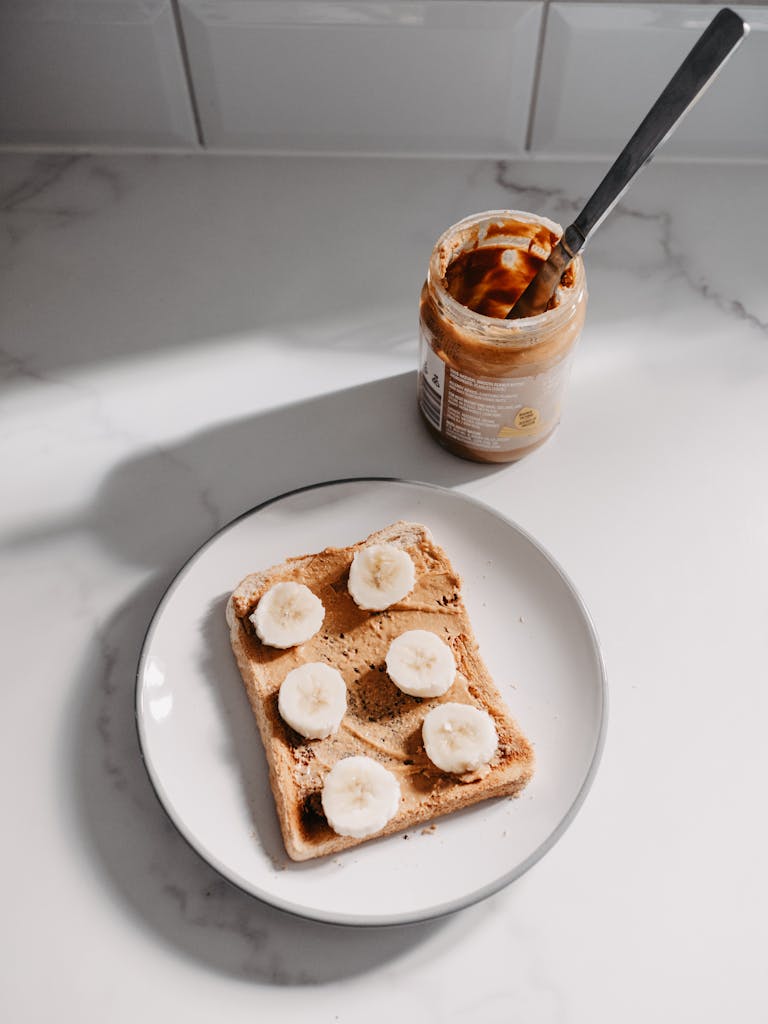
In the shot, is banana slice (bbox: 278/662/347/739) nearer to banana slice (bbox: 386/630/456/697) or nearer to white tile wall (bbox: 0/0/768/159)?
banana slice (bbox: 386/630/456/697)

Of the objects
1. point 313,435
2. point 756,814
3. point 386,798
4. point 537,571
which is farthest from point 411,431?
point 756,814

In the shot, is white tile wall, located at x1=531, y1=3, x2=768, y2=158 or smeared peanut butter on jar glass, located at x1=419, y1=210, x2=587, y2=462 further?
white tile wall, located at x1=531, y1=3, x2=768, y2=158

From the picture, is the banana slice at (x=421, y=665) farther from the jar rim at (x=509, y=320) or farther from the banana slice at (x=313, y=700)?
the jar rim at (x=509, y=320)

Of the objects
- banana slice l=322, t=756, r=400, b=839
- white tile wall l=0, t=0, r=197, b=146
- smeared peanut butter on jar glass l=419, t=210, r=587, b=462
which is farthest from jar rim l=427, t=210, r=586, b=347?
white tile wall l=0, t=0, r=197, b=146

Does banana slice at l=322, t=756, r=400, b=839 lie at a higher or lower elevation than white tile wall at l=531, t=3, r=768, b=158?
lower

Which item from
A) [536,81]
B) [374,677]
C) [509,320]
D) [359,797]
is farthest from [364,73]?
[359,797]
